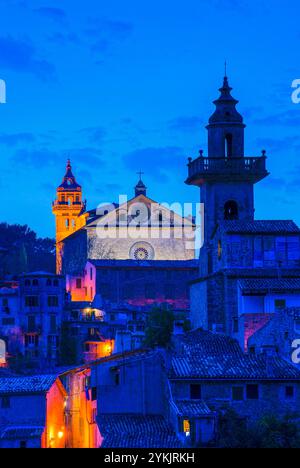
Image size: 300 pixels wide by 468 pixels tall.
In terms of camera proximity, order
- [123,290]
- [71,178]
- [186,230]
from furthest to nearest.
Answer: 1. [71,178]
2. [186,230]
3. [123,290]

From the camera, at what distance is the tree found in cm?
6525

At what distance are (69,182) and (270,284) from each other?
7902 cm

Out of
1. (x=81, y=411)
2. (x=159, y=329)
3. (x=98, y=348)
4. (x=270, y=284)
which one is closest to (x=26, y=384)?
(x=81, y=411)

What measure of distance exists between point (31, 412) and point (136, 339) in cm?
1425

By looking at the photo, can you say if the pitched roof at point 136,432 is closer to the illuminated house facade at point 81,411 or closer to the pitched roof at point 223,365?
the illuminated house facade at point 81,411

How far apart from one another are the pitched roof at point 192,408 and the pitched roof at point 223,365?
0.99 m

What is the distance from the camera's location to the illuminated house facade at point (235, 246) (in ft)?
192

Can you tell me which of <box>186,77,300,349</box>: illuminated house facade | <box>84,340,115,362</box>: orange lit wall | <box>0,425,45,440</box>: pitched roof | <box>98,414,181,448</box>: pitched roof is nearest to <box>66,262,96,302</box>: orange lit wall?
<box>84,340,115,362</box>: orange lit wall

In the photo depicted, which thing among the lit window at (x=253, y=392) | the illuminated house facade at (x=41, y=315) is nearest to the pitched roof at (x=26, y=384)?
the lit window at (x=253, y=392)

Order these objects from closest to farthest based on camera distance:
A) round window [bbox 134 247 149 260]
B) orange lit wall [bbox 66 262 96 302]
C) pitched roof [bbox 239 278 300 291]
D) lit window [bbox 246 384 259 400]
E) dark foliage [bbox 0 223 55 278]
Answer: lit window [bbox 246 384 259 400]
pitched roof [bbox 239 278 300 291]
orange lit wall [bbox 66 262 96 302]
round window [bbox 134 247 149 260]
dark foliage [bbox 0 223 55 278]

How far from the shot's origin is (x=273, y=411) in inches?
1996

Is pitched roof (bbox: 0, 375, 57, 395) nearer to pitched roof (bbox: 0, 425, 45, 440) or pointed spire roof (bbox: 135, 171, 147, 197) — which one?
pitched roof (bbox: 0, 425, 45, 440)
